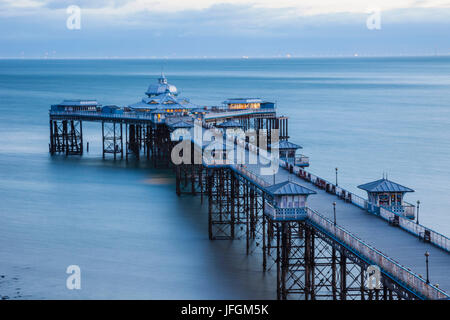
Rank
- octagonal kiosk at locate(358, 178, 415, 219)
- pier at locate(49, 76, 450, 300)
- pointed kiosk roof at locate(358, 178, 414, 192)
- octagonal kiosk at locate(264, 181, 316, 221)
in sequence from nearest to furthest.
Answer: pier at locate(49, 76, 450, 300) → octagonal kiosk at locate(264, 181, 316, 221) → octagonal kiosk at locate(358, 178, 415, 219) → pointed kiosk roof at locate(358, 178, 414, 192)

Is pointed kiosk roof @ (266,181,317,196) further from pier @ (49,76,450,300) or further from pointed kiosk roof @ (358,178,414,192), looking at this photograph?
pointed kiosk roof @ (358,178,414,192)

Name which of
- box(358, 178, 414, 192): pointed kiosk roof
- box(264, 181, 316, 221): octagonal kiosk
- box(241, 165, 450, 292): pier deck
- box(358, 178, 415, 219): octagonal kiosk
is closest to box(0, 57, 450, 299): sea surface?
box(264, 181, 316, 221): octagonal kiosk

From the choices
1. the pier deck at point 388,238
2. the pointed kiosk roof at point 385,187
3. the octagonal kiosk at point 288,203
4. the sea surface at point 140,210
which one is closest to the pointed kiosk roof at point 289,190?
the octagonal kiosk at point 288,203

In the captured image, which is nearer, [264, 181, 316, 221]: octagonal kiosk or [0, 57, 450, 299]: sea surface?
[264, 181, 316, 221]: octagonal kiosk

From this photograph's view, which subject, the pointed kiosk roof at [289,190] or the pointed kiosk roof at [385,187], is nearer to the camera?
the pointed kiosk roof at [289,190]

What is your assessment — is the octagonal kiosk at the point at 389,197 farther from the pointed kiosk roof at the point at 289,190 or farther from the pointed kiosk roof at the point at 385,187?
the pointed kiosk roof at the point at 289,190
